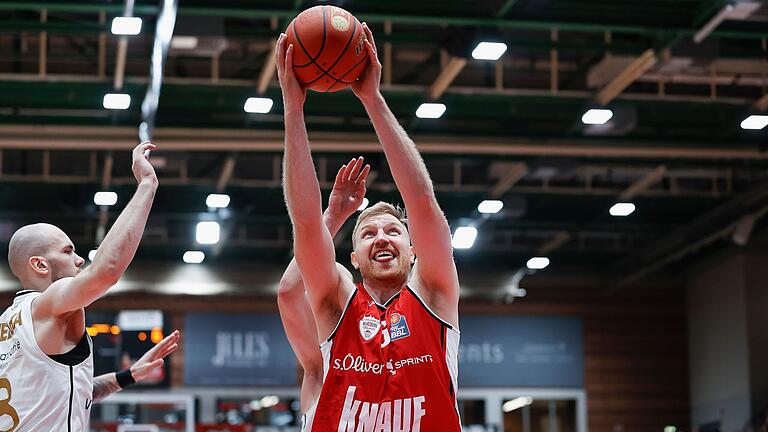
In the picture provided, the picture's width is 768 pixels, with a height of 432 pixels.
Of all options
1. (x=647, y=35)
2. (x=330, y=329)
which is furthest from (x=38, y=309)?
(x=647, y=35)

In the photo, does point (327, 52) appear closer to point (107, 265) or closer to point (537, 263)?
point (107, 265)

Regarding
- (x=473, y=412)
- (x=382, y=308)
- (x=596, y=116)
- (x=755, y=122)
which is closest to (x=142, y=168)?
(x=382, y=308)

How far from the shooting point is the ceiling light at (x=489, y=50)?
13.5 m

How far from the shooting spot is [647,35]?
14.6 metres

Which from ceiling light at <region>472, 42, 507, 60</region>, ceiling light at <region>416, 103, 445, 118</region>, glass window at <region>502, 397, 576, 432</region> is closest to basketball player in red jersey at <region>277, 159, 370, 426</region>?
ceiling light at <region>472, 42, 507, 60</region>

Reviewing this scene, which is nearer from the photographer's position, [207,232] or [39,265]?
[39,265]

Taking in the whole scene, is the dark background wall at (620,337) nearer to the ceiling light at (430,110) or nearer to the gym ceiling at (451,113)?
the gym ceiling at (451,113)

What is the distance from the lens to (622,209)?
69.1ft

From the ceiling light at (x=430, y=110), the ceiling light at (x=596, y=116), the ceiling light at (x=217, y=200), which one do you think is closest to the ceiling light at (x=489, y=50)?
the ceiling light at (x=430, y=110)

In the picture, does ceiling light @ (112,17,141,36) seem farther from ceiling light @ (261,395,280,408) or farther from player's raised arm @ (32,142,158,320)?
ceiling light @ (261,395,280,408)

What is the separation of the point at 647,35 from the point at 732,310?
36.4 feet

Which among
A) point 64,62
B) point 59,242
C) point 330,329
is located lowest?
point 330,329

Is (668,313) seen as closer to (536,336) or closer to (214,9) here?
(536,336)

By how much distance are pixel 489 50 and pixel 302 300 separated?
8924mm
